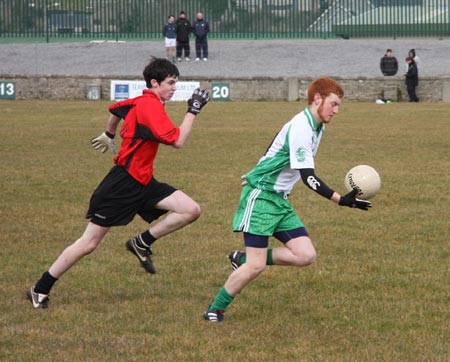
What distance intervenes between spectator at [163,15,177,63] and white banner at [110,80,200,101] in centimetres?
541

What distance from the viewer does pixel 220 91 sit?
117ft

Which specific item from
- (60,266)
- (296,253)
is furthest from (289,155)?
(60,266)

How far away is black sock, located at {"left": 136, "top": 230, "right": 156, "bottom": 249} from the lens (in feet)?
26.3

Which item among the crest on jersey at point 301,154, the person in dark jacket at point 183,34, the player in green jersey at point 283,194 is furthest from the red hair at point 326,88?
the person in dark jacket at point 183,34

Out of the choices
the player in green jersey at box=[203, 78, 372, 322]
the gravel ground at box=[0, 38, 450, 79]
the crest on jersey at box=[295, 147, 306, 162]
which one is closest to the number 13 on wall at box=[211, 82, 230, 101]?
the gravel ground at box=[0, 38, 450, 79]

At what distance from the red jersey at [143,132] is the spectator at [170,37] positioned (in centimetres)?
3328

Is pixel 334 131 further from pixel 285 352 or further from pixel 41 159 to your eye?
pixel 285 352

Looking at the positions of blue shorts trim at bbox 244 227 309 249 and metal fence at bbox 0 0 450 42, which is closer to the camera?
blue shorts trim at bbox 244 227 309 249

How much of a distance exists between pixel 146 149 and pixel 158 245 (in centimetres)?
274

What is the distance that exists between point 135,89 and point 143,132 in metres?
28.0

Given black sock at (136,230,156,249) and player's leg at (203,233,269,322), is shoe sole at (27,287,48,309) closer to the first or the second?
black sock at (136,230,156,249)

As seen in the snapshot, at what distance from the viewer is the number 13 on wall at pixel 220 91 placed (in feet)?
117

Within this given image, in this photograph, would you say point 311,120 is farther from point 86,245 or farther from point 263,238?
point 86,245

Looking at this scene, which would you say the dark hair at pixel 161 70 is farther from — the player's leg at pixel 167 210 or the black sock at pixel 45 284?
the black sock at pixel 45 284
